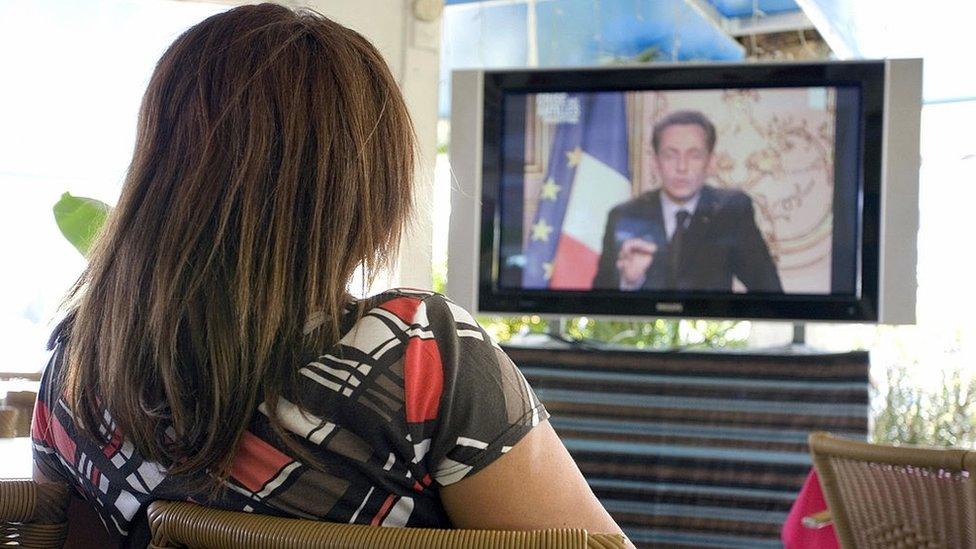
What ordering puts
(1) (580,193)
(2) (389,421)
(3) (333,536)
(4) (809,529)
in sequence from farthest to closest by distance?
(1) (580,193), (4) (809,529), (2) (389,421), (3) (333,536)

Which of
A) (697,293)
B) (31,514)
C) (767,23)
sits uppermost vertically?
(767,23)

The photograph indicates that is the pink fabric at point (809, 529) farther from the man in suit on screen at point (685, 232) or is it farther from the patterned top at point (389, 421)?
the patterned top at point (389, 421)

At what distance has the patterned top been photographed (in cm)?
81

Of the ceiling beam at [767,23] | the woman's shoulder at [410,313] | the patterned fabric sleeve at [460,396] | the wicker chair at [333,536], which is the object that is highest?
the ceiling beam at [767,23]

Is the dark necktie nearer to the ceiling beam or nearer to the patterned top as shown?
the ceiling beam

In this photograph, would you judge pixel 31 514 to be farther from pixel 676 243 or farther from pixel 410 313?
pixel 676 243

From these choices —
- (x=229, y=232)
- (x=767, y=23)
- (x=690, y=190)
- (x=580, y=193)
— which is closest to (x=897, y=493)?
(x=229, y=232)

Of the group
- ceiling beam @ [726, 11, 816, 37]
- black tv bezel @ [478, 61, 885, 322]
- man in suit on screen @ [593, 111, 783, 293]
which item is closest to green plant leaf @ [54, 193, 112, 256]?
black tv bezel @ [478, 61, 885, 322]

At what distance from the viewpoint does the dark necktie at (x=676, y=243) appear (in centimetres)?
332

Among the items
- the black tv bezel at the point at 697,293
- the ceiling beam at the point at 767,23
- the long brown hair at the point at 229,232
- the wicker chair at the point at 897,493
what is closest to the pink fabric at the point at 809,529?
the wicker chair at the point at 897,493

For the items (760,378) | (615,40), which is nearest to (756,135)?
(760,378)

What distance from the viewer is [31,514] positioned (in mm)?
852

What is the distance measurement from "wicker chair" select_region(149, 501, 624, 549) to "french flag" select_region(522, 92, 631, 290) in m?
2.73

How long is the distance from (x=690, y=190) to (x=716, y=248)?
0.65ft
